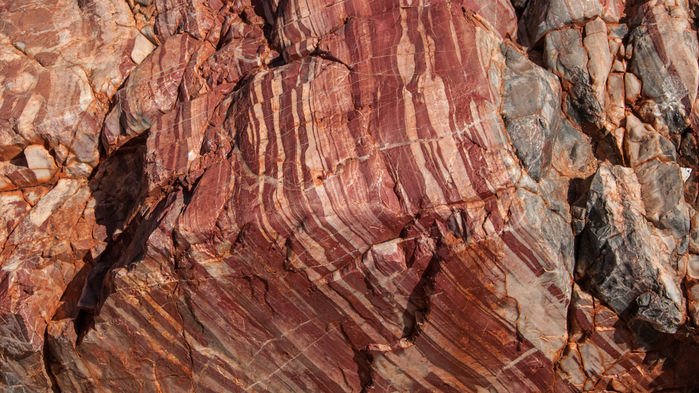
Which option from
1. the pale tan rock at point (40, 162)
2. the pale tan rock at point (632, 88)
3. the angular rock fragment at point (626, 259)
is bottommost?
the angular rock fragment at point (626, 259)

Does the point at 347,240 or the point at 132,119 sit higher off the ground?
the point at 132,119

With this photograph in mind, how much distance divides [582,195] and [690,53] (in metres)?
3.33

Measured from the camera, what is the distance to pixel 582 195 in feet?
34.0

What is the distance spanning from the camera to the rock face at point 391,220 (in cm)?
970

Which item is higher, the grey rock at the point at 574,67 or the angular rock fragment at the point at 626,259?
the grey rock at the point at 574,67

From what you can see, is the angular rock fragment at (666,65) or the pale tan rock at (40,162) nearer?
the angular rock fragment at (666,65)

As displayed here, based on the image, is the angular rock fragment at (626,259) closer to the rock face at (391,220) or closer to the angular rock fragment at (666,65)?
the rock face at (391,220)

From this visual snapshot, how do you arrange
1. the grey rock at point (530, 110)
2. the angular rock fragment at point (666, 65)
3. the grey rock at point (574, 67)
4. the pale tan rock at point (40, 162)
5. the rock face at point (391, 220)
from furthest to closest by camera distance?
the pale tan rock at point (40, 162), the grey rock at point (574, 67), the angular rock fragment at point (666, 65), the grey rock at point (530, 110), the rock face at point (391, 220)

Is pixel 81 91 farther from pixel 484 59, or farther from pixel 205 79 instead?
pixel 484 59

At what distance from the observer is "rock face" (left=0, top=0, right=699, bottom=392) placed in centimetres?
970

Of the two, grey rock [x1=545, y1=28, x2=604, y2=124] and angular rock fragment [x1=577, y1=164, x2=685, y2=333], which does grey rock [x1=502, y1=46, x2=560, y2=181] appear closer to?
grey rock [x1=545, y1=28, x2=604, y2=124]

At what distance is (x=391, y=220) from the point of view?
959cm

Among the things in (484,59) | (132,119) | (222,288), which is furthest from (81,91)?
(484,59)

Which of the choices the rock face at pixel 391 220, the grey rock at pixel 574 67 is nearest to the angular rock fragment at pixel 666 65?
the rock face at pixel 391 220
